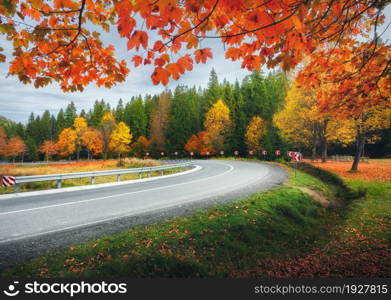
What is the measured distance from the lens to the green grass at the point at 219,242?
338 cm

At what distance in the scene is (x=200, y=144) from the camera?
43.0m

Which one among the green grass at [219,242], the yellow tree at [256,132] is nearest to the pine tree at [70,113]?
the yellow tree at [256,132]

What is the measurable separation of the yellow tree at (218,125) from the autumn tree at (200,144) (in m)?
1.02

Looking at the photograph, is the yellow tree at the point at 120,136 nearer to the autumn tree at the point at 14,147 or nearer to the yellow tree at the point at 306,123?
the autumn tree at the point at 14,147

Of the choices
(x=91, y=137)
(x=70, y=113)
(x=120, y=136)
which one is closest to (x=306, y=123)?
(x=120, y=136)

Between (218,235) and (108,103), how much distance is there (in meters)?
78.8

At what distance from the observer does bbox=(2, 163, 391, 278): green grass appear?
11.1 feet

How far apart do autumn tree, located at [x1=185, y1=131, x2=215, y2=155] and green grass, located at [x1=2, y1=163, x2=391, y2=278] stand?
3291 centimetres

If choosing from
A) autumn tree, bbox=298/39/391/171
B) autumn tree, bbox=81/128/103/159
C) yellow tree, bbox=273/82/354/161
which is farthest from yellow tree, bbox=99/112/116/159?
autumn tree, bbox=298/39/391/171

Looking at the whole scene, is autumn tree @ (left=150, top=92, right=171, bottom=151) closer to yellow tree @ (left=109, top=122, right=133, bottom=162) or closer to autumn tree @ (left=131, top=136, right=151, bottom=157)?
autumn tree @ (left=131, top=136, right=151, bottom=157)

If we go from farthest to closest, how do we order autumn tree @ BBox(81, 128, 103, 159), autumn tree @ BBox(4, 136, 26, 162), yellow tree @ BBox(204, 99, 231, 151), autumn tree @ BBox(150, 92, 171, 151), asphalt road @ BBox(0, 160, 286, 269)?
1. autumn tree @ BBox(4, 136, 26, 162)
2. autumn tree @ BBox(150, 92, 171, 151)
3. autumn tree @ BBox(81, 128, 103, 159)
4. yellow tree @ BBox(204, 99, 231, 151)
5. asphalt road @ BBox(0, 160, 286, 269)

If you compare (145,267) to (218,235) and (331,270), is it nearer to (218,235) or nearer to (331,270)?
(218,235)

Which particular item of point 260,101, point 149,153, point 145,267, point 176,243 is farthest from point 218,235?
point 149,153

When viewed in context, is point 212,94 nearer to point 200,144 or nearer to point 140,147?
point 200,144
